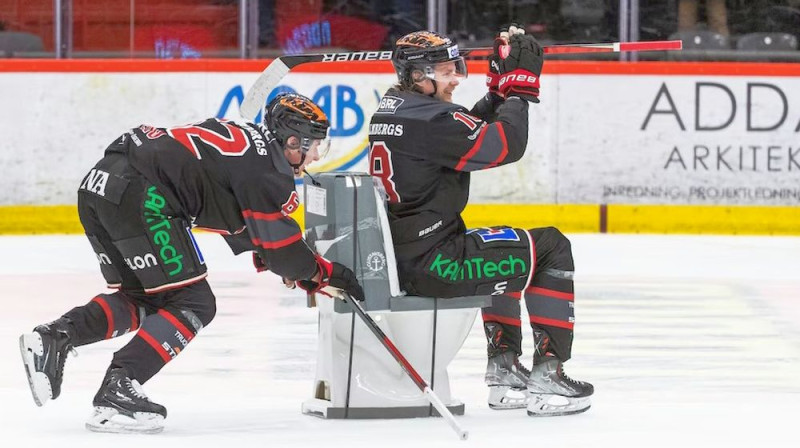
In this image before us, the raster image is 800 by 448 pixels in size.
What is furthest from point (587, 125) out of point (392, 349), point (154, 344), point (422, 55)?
point (154, 344)

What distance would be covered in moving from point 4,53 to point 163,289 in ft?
18.6

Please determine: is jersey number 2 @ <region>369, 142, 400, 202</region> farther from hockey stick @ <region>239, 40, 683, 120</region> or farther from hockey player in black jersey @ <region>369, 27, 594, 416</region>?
hockey stick @ <region>239, 40, 683, 120</region>

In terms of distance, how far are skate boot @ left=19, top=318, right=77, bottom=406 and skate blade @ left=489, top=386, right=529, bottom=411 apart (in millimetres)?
1213

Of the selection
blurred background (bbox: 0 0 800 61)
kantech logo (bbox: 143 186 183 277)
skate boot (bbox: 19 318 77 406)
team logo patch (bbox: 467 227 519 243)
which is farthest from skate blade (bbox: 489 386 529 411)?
blurred background (bbox: 0 0 800 61)

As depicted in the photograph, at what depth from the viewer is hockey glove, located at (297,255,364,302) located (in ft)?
13.8

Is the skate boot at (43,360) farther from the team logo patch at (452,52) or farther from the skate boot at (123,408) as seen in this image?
the team logo patch at (452,52)

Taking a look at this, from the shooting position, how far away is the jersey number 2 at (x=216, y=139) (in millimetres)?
4191

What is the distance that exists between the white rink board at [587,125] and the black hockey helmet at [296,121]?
16.3ft

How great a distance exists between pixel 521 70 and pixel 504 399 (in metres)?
0.92

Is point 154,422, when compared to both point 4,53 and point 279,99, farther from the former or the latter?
point 4,53

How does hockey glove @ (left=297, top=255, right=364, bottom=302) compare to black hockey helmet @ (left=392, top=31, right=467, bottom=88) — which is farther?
black hockey helmet @ (left=392, top=31, right=467, bottom=88)

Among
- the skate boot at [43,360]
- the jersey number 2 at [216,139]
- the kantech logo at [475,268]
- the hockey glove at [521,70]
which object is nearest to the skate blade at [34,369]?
the skate boot at [43,360]

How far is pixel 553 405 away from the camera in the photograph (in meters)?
4.49

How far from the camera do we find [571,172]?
942cm
